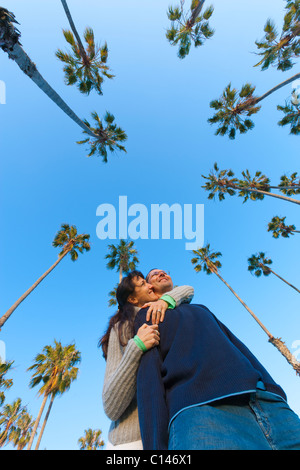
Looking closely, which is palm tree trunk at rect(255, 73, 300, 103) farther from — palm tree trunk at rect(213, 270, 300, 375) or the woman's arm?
palm tree trunk at rect(213, 270, 300, 375)

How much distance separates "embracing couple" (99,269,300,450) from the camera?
1.22 metres

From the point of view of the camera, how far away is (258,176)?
16266mm

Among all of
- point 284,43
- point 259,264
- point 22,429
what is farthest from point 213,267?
point 22,429

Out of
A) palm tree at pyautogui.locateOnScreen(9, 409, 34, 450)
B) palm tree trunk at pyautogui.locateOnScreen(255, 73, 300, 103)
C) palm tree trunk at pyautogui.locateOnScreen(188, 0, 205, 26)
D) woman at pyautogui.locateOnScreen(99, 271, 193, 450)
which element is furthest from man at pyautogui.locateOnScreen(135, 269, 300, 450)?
palm tree at pyautogui.locateOnScreen(9, 409, 34, 450)

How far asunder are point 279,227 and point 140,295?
2147 cm

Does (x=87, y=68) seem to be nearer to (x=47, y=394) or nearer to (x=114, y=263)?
(x=114, y=263)

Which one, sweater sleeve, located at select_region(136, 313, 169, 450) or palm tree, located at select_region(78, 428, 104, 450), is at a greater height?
sweater sleeve, located at select_region(136, 313, 169, 450)

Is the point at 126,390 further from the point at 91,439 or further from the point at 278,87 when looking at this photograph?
the point at 91,439

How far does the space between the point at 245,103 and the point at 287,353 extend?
15.4 meters

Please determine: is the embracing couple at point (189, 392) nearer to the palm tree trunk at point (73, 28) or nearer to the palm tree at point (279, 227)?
the palm tree trunk at point (73, 28)

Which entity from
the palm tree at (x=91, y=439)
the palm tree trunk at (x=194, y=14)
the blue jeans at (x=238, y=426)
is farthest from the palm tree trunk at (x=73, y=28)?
the palm tree at (x=91, y=439)

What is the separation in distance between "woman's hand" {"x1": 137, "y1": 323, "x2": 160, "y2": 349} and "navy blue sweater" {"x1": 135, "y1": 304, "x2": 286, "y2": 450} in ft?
0.22

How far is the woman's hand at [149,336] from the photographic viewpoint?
1979 millimetres
